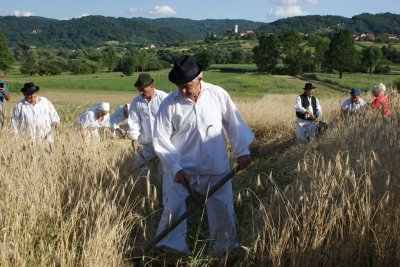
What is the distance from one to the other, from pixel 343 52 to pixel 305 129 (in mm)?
52215

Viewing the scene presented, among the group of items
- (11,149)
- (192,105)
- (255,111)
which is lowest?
(255,111)

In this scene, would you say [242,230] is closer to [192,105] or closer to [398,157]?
[192,105]

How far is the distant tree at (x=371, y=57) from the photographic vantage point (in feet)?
193

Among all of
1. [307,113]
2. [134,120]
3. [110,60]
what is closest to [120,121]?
[134,120]

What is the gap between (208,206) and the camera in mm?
3857

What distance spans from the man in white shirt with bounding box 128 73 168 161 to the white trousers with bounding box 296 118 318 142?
4.04 meters

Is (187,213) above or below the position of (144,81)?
below

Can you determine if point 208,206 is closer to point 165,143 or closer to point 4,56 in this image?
point 165,143

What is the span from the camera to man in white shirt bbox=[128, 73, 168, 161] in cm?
580

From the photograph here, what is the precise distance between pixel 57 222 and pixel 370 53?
202 ft

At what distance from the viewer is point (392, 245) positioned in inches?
113

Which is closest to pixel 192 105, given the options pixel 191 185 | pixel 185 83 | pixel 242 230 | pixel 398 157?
pixel 185 83

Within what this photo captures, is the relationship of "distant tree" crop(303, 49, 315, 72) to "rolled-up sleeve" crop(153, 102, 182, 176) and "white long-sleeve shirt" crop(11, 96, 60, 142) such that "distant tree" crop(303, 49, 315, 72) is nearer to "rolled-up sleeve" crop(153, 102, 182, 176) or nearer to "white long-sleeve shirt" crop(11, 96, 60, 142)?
"white long-sleeve shirt" crop(11, 96, 60, 142)

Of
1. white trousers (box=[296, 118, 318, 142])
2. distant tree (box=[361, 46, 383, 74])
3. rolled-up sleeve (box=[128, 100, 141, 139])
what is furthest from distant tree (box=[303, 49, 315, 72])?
rolled-up sleeve (box=[128, 100, 141, 139])
